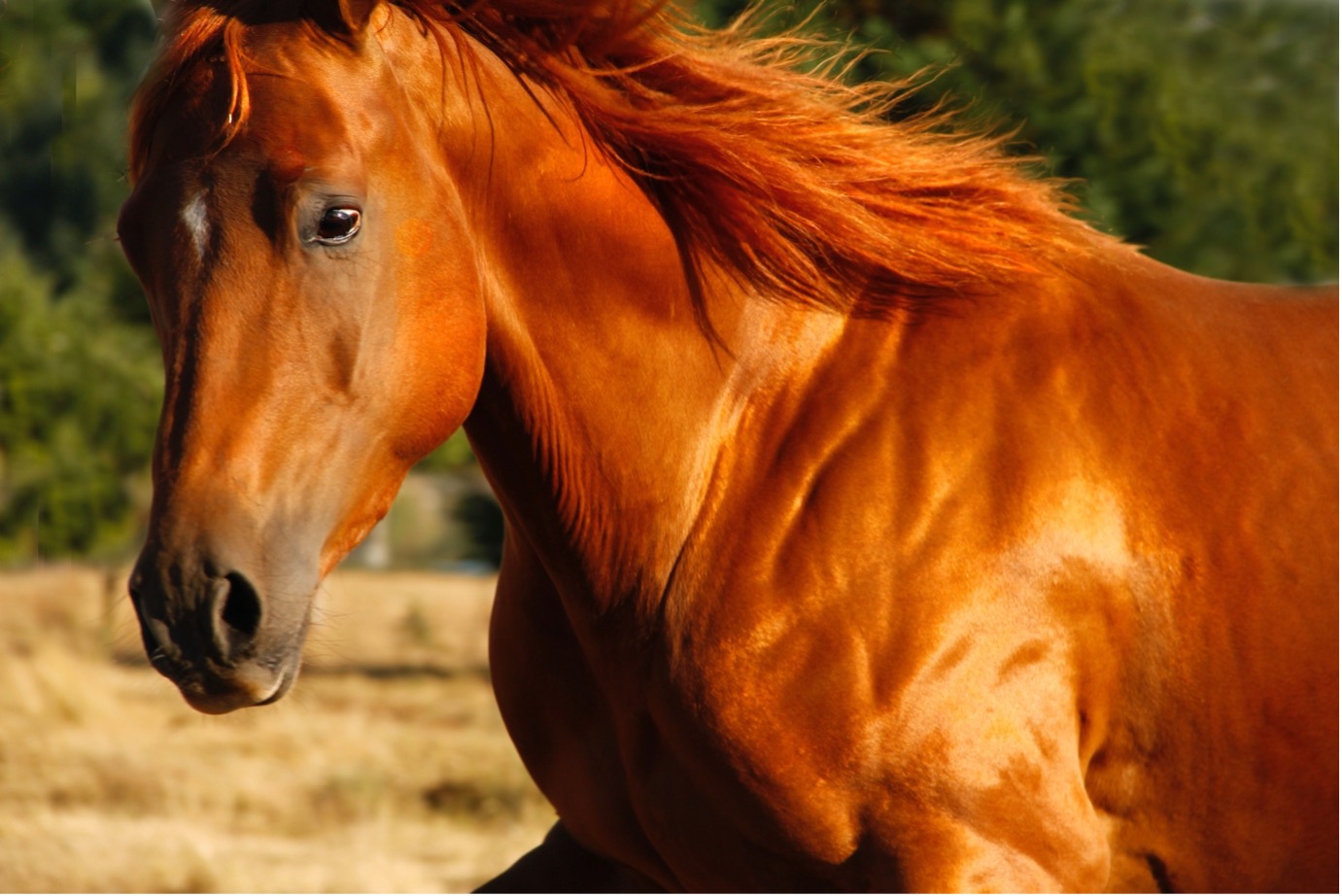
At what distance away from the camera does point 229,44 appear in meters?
2.17

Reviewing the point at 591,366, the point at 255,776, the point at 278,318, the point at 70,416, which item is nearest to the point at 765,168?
the point at 591,366

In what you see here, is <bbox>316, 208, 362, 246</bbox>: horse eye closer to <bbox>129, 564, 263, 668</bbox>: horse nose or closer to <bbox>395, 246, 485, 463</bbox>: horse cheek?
<bbox>395, 246, 485, 463</bbox>: horse cheek

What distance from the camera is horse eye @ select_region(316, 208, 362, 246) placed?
211 centimetres

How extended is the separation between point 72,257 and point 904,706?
15155 millimetres

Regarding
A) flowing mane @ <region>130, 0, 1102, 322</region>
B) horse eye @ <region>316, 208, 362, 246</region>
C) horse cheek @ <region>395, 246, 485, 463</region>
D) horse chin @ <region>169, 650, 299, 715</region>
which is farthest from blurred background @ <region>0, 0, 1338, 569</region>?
horse chin @ <region>169, 650, 299, 715</region>

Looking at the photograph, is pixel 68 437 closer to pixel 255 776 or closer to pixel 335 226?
pixel 255 776

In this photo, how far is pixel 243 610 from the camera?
2.02 metres

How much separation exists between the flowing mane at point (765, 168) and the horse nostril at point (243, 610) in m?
0.96

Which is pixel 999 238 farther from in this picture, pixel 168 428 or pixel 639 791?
pixel 168 428

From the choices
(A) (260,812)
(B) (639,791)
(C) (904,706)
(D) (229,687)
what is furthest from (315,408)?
(A) (260,812)

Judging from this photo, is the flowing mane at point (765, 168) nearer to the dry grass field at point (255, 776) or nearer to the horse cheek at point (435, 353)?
the horse cheek at point (435, 353)

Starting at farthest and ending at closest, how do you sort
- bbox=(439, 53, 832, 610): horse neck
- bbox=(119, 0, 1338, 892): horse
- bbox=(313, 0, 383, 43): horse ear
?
bbox=(439, 53, 832, 610): horse neck < bbox=(313, 0, 383, 43): horse ear < bbox=(119, 0, 1338, 892): horse

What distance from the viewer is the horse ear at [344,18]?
2.21 metres

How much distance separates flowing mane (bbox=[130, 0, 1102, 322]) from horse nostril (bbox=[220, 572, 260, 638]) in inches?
37.7
